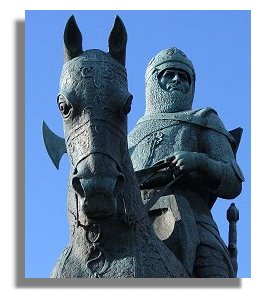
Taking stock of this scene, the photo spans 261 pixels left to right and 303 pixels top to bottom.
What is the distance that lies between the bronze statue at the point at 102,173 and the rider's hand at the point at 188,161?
106 cm

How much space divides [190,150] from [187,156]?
0.44 m

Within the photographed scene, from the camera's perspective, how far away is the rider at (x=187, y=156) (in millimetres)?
9914

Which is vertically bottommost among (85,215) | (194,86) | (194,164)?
(85,215)

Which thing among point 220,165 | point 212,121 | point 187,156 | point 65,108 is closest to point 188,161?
point 187,156

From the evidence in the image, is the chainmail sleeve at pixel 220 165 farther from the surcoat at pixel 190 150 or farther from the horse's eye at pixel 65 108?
the horse's eye at pixel 65 108

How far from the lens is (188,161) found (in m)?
10.0

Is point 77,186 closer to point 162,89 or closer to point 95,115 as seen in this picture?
point 95,115

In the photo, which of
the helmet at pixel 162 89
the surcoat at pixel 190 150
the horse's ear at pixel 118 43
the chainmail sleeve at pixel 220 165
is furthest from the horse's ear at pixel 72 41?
the helmet at pixel 162 89

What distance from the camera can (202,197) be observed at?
1050cm

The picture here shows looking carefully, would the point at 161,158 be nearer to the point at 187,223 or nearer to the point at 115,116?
the point at 187,223

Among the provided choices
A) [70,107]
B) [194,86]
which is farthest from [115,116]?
[194,86]

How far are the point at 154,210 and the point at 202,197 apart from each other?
617mm

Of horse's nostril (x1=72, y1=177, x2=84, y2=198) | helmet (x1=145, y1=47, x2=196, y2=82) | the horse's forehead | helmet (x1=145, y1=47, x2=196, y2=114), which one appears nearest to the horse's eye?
the horse's forehead

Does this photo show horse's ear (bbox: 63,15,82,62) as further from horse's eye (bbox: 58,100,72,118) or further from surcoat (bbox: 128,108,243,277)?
surcoat (bbox: 128,108,243,277)
